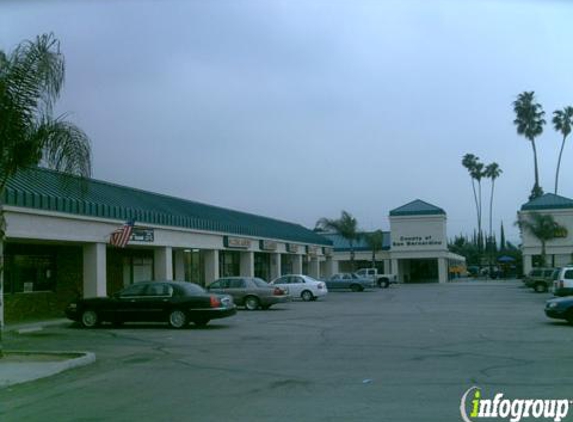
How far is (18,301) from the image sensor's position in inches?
1002

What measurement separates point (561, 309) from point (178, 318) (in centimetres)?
1153

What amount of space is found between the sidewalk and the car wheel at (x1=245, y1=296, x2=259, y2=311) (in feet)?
48.2

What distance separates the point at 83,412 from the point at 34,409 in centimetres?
85

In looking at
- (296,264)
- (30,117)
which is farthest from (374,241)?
(30,117)

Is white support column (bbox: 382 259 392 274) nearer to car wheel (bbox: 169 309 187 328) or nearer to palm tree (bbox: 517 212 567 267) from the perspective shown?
palm tree (bbox: 517 212 567 267)

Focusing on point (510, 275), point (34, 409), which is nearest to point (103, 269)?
point (34, 409)

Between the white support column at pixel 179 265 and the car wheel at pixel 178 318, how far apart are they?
52.0ft

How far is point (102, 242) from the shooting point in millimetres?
26125

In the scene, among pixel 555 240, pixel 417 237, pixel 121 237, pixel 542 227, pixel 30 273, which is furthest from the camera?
pixel 417 237

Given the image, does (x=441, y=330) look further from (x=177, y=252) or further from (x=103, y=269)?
(x=177, y=252)

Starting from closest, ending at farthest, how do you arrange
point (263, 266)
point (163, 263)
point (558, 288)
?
point (558, 288), point (163, 263), point (263, 266)

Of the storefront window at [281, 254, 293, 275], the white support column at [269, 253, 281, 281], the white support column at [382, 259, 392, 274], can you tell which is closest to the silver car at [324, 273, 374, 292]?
the white support column at [269, 253, 281, 281]

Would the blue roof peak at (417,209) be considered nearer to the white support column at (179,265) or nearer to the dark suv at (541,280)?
the dark suv at (541,280)

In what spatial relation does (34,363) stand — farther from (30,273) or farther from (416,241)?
(416,241)
